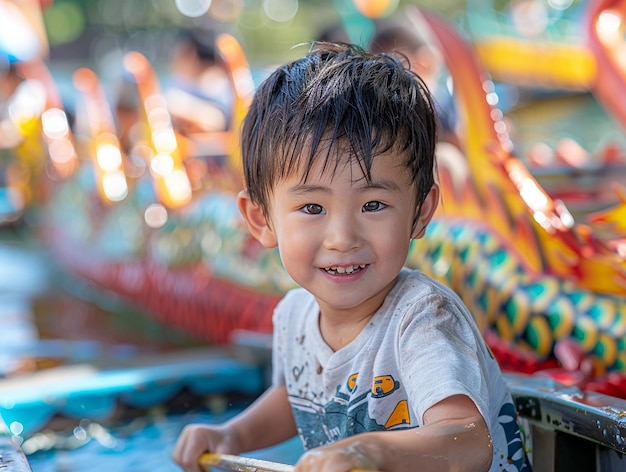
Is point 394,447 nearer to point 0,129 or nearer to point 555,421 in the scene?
point 555,421

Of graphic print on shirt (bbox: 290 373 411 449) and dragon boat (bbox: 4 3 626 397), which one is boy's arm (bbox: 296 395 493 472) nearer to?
graphic print on shirt (bbox: 290 373 411 449)

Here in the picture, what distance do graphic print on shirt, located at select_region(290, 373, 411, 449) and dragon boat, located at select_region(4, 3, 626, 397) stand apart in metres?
0.61

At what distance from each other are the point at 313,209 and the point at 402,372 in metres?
0.25

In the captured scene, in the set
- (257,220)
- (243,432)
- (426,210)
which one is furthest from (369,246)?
(243,432)

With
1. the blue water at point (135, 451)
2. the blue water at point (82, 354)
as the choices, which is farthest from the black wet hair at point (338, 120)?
the blue water at point (135, 451)

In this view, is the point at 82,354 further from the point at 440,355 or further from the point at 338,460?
the point at 338,460

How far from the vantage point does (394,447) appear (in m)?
0.94

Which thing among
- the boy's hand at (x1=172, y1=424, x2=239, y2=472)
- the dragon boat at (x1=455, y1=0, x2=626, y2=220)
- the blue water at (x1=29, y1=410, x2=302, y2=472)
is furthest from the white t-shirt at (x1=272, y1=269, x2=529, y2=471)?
the dragon boat at (x1=455, y1=0, x2=626, y2=220)

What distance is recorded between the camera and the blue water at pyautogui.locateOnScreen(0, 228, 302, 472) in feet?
6.35

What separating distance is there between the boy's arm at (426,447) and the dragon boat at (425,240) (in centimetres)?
75

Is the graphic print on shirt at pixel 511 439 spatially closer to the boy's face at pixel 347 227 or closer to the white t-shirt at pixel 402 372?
the white t-shirt at pixel 402 372

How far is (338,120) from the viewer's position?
1126mm

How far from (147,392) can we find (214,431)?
0.88 m

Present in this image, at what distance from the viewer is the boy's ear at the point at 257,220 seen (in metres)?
1.33
